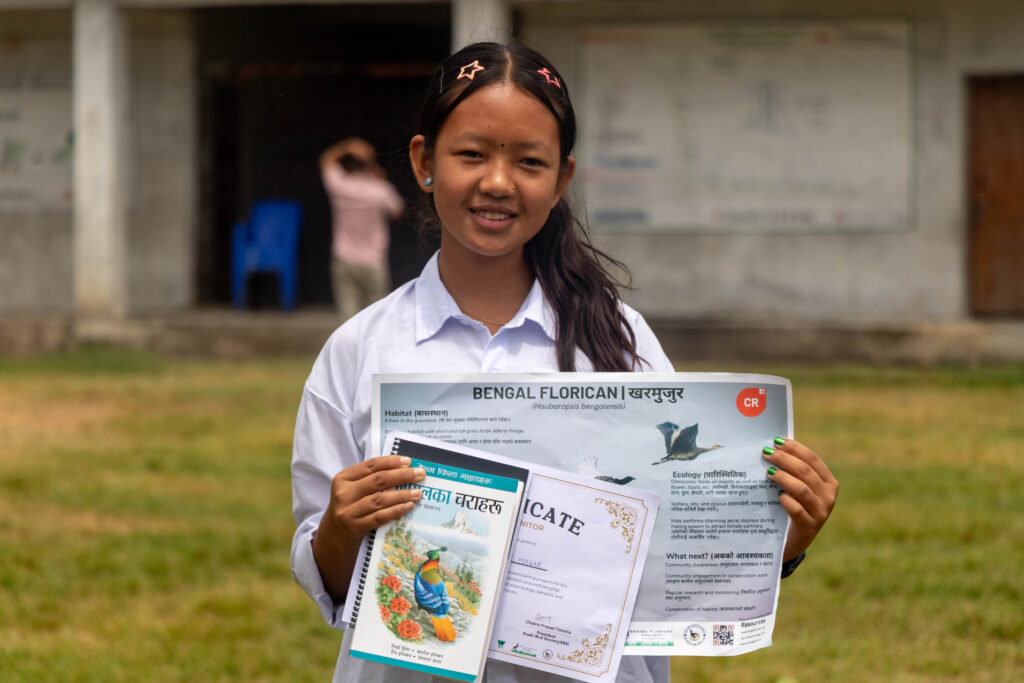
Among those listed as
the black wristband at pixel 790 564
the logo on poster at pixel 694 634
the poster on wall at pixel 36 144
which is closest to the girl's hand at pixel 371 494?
the logo on poster at pixel 694 634

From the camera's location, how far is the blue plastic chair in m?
11.8

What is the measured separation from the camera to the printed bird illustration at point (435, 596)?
1553mm

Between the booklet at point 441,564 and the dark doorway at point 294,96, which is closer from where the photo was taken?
the booklet at point 441,564

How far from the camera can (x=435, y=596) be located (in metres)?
1.55

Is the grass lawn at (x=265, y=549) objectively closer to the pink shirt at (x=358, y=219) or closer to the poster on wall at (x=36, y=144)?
the pink shirt at (x=358, y=219)

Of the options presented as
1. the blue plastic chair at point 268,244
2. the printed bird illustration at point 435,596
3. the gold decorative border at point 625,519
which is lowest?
the printed bird illustration at point 435,596

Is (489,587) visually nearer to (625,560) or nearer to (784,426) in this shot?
(625,560)

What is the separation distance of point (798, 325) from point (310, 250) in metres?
4.69

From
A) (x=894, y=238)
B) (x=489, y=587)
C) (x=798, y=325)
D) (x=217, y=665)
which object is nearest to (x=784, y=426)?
(x=489, y=587)

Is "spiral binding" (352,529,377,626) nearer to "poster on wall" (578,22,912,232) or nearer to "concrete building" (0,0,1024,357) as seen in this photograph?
"concrete building" (0,0,1024,357)

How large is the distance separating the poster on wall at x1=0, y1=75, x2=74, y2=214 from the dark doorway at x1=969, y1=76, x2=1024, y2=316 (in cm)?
774

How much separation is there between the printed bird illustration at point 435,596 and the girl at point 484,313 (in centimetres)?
10

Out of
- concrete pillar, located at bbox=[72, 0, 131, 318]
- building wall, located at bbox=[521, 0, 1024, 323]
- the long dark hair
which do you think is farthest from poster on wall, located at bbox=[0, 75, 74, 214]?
the long dark hair

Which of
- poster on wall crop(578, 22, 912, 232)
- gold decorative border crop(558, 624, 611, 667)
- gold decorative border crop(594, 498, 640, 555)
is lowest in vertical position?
gold decorative border crop(558, 624, 611, 667)
